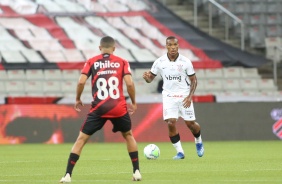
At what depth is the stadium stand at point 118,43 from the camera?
28125mm

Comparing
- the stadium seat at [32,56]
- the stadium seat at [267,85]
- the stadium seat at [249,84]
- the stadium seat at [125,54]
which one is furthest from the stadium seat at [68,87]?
the stadium seat at [267,85]

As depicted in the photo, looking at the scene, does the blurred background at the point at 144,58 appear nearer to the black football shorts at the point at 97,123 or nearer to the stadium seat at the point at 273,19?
the stadium seat at the point at 273,19

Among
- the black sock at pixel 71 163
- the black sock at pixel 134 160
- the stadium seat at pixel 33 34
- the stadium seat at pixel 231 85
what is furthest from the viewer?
the stadium seat at pixel 33 34

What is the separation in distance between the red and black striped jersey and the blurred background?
12.9 m

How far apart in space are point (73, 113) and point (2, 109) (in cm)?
187

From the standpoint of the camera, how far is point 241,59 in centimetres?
2989

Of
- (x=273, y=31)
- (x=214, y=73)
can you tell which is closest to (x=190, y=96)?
(x=214, y=73)

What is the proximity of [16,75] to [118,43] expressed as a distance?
389 centimetres

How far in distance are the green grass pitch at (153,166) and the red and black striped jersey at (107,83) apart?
2.95 ft

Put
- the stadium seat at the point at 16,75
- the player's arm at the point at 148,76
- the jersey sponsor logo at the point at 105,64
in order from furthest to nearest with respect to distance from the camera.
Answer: the stadium seat at the point at 16,75
the player's arm at the point at 148,76
the jersey sponsor logo at the point at 105,64

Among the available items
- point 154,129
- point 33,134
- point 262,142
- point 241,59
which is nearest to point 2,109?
point 33,134

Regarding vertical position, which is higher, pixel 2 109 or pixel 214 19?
pixel 214 19

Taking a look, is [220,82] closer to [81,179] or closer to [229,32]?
[229,32]

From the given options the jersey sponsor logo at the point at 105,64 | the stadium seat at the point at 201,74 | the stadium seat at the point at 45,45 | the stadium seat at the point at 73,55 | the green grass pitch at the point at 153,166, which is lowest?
the green grass pitch at the point at 153,166
